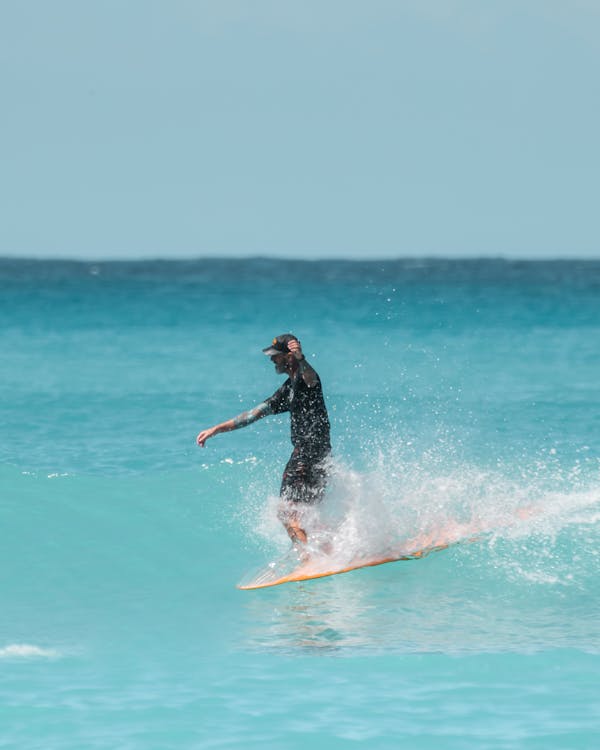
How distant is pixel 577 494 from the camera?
13133mm

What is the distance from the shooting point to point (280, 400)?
413 inches

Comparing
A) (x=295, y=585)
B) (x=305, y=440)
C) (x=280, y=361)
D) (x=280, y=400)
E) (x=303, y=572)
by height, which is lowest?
(x=295, y=585)

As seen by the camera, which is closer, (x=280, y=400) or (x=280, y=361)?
(x=280, y=361)

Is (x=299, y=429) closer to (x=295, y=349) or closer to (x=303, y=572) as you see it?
(x=295, y=349)

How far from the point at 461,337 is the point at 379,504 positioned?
27.1m

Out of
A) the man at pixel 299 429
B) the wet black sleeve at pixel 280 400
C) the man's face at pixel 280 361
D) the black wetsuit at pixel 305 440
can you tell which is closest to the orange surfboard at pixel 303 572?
the man at pixel 299 429

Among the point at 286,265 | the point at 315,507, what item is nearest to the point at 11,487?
the point at 315,507

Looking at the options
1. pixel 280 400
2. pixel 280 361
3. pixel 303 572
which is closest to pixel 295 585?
pixel 303 572

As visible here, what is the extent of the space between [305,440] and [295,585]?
1.15 m

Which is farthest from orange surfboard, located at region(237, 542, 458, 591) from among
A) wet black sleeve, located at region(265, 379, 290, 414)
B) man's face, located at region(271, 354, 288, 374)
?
man's face, located at region(271, 354, 288, 374)

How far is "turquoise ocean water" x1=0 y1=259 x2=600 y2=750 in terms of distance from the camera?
749cm

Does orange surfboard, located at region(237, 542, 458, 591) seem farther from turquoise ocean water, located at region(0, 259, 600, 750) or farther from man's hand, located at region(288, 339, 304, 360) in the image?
man's hand, located at region(288, 339, 304, 360)

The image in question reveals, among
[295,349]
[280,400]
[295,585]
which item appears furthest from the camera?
[280,400]

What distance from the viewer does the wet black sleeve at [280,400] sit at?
10.4 meters
